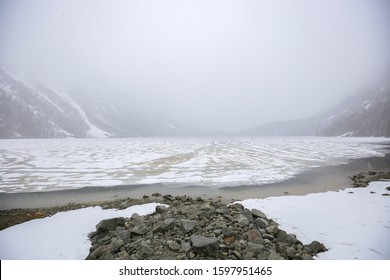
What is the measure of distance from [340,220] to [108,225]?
8070mm

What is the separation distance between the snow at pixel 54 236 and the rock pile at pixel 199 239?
20.3 inches

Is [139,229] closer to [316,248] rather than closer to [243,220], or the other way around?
[243,220]

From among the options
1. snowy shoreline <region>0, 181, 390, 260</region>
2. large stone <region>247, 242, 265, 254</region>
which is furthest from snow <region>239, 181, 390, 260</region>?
large stone <region>247, 242, 265, 254</region>

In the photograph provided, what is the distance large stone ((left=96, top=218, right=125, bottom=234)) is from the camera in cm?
778

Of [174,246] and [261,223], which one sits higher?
[261,223]

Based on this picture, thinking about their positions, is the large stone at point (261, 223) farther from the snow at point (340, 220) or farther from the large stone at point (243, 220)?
the snow at point (340, 220)

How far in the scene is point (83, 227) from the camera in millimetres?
8555

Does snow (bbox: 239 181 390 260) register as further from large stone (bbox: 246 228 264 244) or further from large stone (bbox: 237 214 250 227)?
large stone (bbox: 246 228 264 244)

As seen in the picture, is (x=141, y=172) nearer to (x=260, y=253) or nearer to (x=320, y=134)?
(x=260, y=253)

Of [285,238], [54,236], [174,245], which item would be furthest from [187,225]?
[54,236]

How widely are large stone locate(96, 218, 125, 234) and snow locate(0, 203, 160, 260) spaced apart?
466 mm

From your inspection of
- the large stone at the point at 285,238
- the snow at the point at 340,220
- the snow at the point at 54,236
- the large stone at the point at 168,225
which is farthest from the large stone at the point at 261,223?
the snow at the point at 54,236

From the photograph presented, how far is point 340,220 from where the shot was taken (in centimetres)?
873
